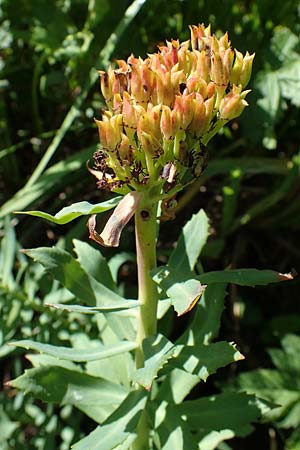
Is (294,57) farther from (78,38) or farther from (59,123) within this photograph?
(59,123)

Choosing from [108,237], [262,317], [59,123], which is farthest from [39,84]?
[108,237]

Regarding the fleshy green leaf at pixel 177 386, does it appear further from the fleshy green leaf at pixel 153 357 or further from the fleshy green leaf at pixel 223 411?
the fleshy green leaf at pixel 153 357

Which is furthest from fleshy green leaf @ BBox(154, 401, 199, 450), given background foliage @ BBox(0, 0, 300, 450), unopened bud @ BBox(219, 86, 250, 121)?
unopened bud @ BBox(219, 86, 250, 121)

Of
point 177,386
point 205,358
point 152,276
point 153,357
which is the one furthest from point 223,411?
point 152,276

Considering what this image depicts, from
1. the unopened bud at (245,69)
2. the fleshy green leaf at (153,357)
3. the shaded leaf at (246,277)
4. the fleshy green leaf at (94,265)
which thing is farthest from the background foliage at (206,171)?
the unopened bud at (245,69)

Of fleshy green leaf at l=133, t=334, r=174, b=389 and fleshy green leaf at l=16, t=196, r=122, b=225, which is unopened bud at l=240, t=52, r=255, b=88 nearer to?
fleshy green leaf at l=16, t=196, r=122, b=225

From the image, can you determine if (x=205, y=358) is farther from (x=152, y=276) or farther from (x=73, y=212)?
(x=73, y=212)
